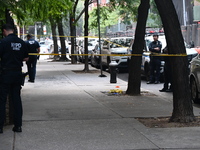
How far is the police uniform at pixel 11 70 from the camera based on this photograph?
8.11 metres

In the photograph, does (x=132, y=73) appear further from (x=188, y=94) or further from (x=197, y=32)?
(x=197, y=32)

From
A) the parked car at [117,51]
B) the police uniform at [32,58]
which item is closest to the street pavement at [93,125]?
the police uniform at [32,58]

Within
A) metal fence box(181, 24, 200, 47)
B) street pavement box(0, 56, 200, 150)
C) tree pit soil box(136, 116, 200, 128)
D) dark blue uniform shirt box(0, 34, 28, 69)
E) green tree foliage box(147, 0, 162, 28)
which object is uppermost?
green tree foliage box(147, 0, 162, 28)

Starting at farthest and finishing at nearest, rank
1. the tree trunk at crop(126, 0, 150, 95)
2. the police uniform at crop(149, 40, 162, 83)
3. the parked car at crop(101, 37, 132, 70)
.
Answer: the parked car at crop(101, 37, 132, 70) < the police uniform at crop(149, 40, 162, 83) < the tree trunk at crop(126, 0, 150, 95)

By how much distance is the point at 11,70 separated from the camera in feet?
26.8

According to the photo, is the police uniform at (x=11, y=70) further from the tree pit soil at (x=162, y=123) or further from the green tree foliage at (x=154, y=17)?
the green tree foliage at (x=154, y=17)

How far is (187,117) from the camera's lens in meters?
9.25

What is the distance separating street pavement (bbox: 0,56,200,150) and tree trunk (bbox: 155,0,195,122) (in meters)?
0.68

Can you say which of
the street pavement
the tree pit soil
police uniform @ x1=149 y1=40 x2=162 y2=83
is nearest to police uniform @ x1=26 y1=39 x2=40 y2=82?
the street pavement

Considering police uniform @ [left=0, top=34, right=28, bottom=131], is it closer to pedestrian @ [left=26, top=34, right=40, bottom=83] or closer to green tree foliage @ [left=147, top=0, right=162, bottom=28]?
pedestrian @ [left=26, top=34, right=40, bottom=83]

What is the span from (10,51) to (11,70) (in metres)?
0.32

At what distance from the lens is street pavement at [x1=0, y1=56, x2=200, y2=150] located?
736 cm

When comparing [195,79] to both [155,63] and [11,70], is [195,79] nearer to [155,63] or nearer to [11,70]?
[155,63]

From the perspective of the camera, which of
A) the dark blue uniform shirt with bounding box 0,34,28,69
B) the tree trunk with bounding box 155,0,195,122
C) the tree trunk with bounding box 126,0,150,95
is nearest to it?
the dark blue uniform shirt with bounding box 0,34,28,69
